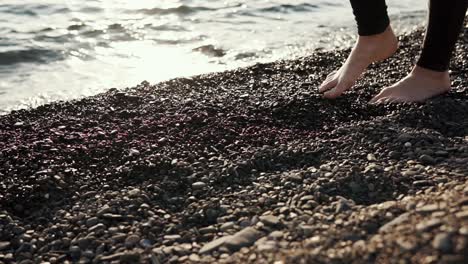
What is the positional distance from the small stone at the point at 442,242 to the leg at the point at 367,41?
216 cm

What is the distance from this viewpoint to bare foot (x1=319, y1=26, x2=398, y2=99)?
3.66 m

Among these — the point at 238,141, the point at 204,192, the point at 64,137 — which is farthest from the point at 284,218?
the point at 64,137

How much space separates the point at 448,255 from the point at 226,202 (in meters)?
1.11

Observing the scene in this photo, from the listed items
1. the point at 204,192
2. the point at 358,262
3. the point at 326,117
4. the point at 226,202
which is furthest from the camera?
the point at 326,117

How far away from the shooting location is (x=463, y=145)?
2.74 meters

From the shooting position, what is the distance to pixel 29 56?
6262 millimetres

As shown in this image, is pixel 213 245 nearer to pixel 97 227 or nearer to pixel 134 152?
pixel 97 227

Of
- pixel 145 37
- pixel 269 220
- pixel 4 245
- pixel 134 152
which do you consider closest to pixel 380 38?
pixel 134 152

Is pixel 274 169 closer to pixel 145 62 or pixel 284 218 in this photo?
pixel 284 218

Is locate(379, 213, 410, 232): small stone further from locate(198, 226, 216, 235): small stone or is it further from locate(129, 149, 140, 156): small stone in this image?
locate(129, 149, 140, 156): small stone

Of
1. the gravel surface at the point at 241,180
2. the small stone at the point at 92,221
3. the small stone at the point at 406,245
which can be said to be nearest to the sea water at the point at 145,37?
the gravel surface at the point at 241,180

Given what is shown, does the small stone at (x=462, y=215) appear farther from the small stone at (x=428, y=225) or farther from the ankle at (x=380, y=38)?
the ankle at (x=380, y=38)

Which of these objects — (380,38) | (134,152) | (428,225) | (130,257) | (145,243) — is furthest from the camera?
(380,38)

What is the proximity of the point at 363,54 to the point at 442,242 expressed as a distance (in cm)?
226
